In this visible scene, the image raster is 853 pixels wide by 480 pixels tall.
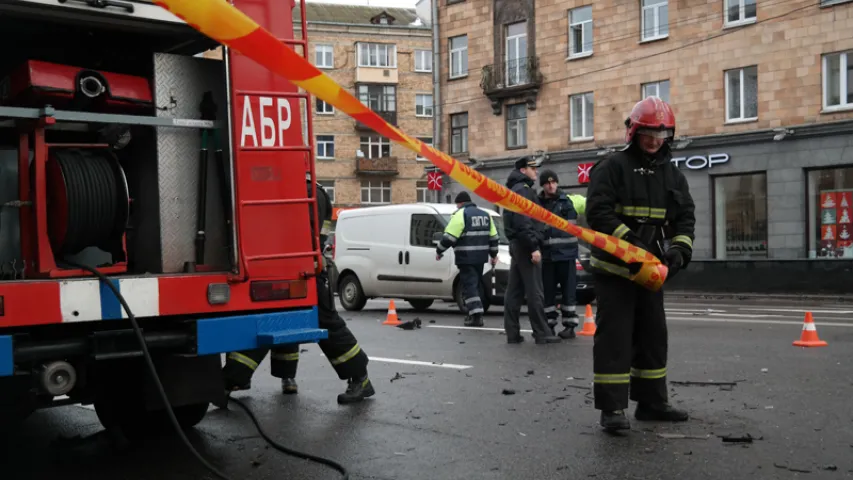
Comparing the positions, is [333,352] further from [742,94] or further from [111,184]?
A: [742,94]

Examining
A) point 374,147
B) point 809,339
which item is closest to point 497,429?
point 809,339

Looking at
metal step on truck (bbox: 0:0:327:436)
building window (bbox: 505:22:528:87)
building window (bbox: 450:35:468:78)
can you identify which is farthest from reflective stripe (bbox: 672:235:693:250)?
building window (bbox: 450:35:468:78)

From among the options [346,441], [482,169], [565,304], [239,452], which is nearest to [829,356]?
[565,304]

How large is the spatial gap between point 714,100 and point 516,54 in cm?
873

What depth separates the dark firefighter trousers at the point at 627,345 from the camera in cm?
561

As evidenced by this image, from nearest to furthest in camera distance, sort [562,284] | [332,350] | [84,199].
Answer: [84,199]
[332,350]
[562,284]

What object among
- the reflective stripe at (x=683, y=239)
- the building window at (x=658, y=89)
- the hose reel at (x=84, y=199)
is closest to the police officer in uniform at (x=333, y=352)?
the hose reel at (x=84, y=199)

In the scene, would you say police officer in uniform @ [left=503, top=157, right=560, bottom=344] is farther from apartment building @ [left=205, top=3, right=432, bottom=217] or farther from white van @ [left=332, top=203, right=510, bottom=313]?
apartment building @ [left=205, top=3, right=432, bottom=217]

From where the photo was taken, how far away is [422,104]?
2635 inches

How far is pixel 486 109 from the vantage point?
35.5m

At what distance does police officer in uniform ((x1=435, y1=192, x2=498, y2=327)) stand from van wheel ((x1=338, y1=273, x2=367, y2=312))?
14.5 ft

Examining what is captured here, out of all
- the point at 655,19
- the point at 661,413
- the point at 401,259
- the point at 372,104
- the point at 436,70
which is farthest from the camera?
the point at 372,104

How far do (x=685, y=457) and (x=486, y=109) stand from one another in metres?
31.2

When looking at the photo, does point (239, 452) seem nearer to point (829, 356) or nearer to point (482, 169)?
point (829, 356)
